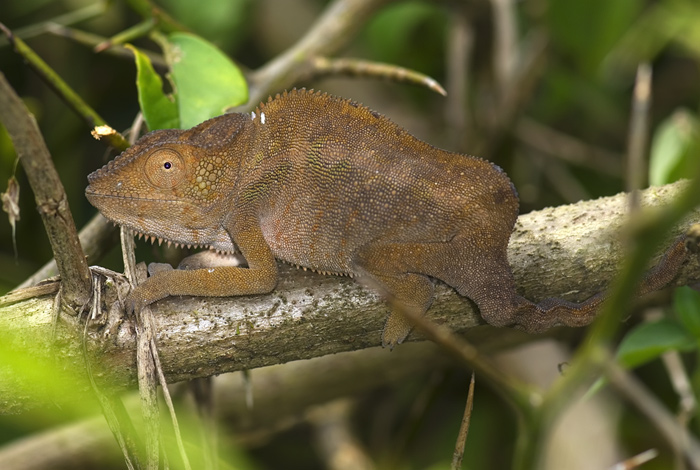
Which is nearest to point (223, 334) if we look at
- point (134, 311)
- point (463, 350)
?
point (134, 311)

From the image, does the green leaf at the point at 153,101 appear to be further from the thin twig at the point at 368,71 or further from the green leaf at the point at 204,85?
the thin twig at the point at 368,71

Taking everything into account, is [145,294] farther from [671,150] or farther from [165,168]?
[671,150]

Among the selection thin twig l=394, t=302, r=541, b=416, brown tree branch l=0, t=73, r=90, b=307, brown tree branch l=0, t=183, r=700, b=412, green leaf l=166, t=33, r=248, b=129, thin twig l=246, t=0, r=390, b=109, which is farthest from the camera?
thin twig l=246, t=0, r=390, b=109

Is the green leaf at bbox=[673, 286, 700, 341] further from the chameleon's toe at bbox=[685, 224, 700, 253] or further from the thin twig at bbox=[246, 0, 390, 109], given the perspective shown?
the thin twig at bbox=[246, 0, 390, 109]

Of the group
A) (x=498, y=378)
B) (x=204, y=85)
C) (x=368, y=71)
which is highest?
(x=368, y=71)

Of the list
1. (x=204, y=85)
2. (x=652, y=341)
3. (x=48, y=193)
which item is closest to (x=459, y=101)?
(x=204, y=85)

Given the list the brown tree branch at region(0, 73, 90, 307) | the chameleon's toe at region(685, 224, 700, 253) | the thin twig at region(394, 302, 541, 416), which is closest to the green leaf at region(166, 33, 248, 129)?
the brown tree branch at region(0, 73, 90, 307)
